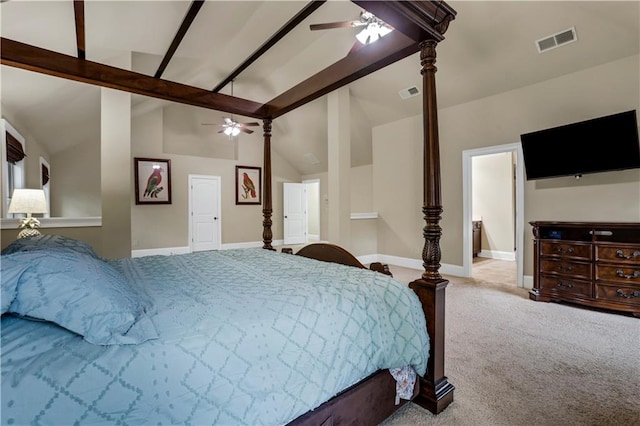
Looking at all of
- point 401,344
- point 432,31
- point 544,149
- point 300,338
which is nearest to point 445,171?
point 544,149

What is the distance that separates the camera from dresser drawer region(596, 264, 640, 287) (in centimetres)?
305

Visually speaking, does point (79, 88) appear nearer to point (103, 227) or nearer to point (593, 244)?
point (103, 227)

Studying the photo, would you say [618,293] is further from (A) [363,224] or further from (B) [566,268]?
(A) [363,224]

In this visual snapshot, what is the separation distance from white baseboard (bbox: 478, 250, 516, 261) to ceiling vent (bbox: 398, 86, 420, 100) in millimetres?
4010

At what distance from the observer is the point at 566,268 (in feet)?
11.4

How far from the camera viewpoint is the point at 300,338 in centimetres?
117

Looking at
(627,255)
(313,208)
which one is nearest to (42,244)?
(627,255)

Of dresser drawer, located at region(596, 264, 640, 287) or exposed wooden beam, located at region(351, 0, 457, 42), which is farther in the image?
dresser drawer, located at region(596, 264, 640, 287)

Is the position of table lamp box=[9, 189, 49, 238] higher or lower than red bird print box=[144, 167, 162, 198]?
lower

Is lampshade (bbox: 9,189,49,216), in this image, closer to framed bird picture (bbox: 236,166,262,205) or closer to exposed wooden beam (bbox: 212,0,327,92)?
exposed wooden beam (bbox: 212,0,327,92)

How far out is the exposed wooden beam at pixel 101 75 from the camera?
1971 millimetres

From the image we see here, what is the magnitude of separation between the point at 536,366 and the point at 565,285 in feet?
6.09

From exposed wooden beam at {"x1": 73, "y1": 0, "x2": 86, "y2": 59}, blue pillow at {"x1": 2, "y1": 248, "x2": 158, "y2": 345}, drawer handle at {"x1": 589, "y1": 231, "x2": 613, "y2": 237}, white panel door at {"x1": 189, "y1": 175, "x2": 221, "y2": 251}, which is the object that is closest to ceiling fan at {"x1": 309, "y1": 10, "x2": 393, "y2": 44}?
exposed wooden beam at {"x1": 73, "y1": 0, "x2": 86, "y2": 59}

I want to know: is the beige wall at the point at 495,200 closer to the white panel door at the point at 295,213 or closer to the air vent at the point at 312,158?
the air vent at the point at 312,158
